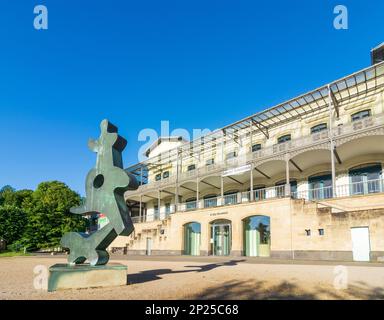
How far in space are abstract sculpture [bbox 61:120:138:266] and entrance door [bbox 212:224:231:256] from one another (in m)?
16.3

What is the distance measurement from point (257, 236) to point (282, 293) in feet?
50.1

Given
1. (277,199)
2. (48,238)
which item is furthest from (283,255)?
(48,238)

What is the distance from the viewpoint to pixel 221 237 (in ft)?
77.1

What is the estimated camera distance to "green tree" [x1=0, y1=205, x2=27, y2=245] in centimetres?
3128

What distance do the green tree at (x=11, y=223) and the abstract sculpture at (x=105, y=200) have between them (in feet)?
91.9

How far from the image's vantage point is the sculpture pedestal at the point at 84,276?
686cm

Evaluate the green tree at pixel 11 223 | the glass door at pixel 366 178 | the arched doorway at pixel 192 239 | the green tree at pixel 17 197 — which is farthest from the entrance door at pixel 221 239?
the green tree at pixel 17 197

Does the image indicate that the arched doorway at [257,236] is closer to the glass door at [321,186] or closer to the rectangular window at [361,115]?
the glass door at [321,186]

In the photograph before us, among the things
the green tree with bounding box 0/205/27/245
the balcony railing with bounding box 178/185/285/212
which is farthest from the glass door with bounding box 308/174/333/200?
the green tree with bounding box 0/205/27/245

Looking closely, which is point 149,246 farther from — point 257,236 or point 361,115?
point 361,115

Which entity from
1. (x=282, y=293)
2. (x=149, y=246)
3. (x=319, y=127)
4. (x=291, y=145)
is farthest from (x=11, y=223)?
(x=282, y=293)

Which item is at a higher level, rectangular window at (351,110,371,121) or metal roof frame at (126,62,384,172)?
metal roof frame at (126,62,384,172)

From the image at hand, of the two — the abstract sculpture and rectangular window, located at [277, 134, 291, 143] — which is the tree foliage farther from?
the abstract sculpture

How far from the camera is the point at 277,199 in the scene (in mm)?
19344
